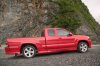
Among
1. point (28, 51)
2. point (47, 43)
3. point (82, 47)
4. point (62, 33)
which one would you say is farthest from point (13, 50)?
point (82, 47)

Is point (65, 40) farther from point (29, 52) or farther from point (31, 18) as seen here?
point (31, 18)

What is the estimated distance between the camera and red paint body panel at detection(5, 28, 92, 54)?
16188 mm

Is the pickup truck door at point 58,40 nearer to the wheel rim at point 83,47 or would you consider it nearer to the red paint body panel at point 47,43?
the red paint body panel at point 47,43

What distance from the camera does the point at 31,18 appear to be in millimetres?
30938

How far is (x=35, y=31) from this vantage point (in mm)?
29797

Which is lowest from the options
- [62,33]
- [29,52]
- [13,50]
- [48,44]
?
[29,52]

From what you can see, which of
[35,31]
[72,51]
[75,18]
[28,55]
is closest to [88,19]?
[75,18]

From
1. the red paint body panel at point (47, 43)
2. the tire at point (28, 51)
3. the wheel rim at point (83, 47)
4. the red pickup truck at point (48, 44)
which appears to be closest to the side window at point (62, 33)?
the red pickup truck at point (48, 44)

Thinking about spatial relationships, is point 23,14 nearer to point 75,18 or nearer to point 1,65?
point 75,18

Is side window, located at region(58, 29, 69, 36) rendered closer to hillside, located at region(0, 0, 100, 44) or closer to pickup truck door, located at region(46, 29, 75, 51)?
pickup truck door, located at region(46, 29, 75, 51)

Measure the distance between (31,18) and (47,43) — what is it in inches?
581

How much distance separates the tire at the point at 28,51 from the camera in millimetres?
16234

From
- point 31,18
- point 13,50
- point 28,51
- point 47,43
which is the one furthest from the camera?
point 31,18

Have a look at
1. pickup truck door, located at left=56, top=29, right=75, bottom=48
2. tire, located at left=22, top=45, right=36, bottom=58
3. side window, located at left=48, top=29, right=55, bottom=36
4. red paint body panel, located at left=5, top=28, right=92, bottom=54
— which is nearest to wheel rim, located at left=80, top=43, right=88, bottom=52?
red paint body panel, located at left=5, top=28, right=92, bottom=54
